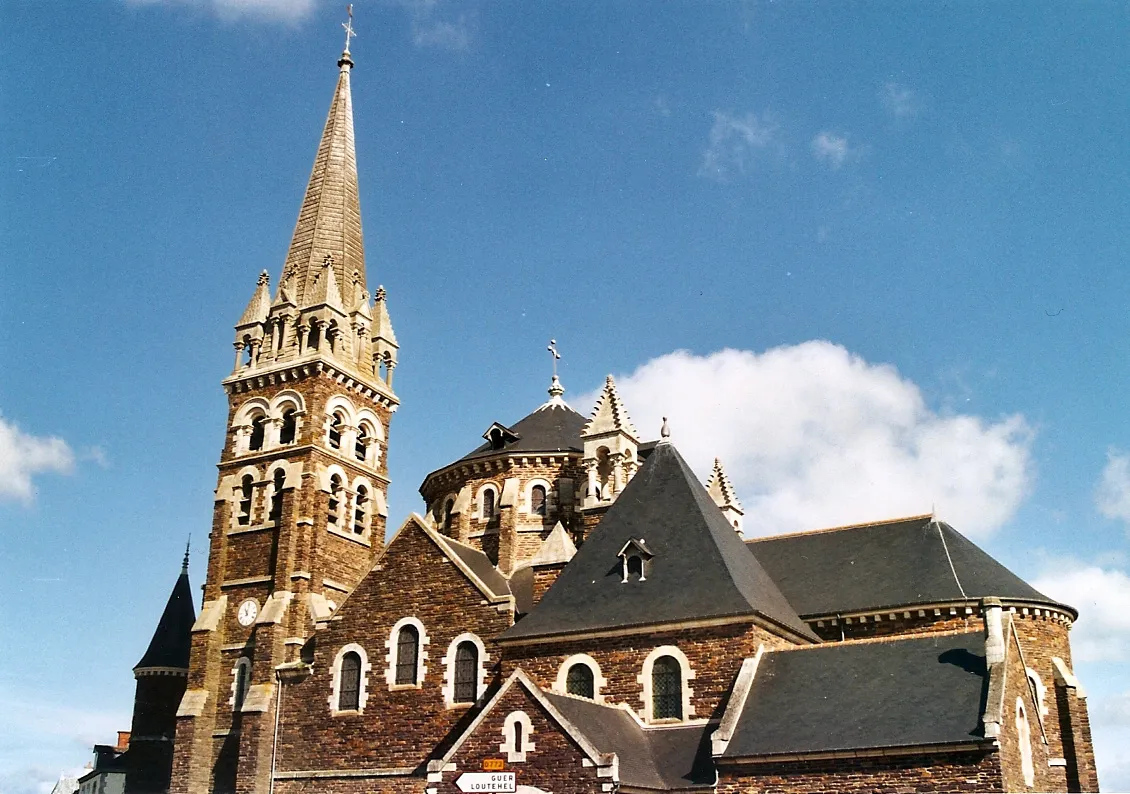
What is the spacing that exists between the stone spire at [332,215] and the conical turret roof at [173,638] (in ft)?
51.4

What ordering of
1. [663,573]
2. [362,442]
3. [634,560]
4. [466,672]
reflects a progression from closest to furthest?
[663,573] → [634,560] → [466,672] → [362,442]

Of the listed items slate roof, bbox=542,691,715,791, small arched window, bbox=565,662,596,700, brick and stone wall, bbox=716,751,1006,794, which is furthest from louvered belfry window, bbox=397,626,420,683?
brick and stone wall, bbox=716,751,1006,794

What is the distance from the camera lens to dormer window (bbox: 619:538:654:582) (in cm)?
2919

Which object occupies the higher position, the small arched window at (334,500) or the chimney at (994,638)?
the small arched window at (334,500)

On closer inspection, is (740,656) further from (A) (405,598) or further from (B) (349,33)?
(B) (349,33)

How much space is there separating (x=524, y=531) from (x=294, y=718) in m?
10.8

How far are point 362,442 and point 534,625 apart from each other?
1751 centimetres

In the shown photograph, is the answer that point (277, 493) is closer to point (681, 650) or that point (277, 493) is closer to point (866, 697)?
point (681, 650)

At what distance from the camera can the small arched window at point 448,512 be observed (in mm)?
43938

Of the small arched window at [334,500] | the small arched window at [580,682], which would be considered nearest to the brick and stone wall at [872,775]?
the small arched window at [580,682]

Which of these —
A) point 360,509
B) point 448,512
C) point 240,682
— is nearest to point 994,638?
point 448,512

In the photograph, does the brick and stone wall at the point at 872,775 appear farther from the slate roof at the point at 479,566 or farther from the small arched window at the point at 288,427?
the small arched window at the point at 288,427

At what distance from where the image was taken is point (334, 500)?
42.3m

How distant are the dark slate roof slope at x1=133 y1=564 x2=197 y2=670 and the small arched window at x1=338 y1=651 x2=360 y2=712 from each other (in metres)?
16.7
